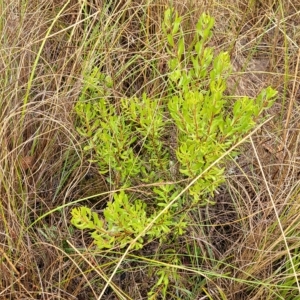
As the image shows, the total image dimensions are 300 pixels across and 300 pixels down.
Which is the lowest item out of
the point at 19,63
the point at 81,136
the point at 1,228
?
the point at 1,228

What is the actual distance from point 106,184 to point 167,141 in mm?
181

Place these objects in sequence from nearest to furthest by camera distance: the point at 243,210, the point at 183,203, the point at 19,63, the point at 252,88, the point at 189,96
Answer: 1. the point at 189,96
2. the point at 183,203
3. the point at 243,210
4. the point at 19,63
5. the point at 252,88

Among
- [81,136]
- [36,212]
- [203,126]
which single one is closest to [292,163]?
[203,126]

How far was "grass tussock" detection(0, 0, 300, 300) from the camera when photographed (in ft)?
4.14

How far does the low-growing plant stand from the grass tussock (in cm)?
6

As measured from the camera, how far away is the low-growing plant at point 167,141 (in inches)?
43.0

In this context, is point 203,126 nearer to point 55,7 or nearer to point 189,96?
point 189,96

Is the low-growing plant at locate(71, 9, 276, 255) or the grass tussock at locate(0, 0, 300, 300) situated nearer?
the low-growing plant at locate(71, 9, 276, 255)

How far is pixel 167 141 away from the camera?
4.53ft

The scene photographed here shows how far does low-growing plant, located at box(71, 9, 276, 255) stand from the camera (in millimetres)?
1093

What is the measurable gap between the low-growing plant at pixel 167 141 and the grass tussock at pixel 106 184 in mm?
61

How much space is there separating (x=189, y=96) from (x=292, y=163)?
0.45 m

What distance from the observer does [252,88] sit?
63.3 inches

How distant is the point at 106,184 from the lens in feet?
4.55
